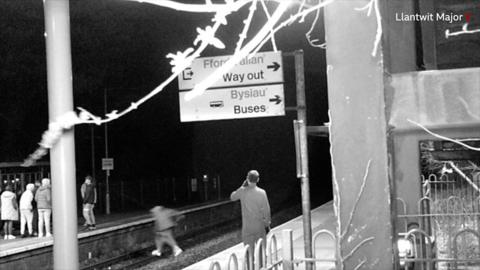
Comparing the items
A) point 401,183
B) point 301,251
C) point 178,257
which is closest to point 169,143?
point 178,257

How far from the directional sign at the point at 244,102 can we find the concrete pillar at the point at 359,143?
4093 mm

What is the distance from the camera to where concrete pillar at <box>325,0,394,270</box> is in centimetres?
392

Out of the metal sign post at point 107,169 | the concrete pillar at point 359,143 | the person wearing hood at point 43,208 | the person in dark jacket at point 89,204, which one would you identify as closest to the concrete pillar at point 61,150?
the concrete pillar at point 359,143

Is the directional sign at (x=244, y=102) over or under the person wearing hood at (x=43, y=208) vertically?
over

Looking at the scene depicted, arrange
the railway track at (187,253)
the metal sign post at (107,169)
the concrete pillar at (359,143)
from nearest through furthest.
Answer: the concrete pillar at (359,143) → the railway track at (187,253) → the metal sign post at (107,169)

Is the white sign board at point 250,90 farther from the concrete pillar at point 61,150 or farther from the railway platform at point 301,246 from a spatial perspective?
→ the concrete pillar at point 61,150

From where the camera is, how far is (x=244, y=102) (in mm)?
8258

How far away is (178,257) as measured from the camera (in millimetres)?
16438

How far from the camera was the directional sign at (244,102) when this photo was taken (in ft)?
26.9

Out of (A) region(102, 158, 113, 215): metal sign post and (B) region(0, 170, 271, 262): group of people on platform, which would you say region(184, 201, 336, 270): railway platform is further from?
(A) region(102, 158, 113, 215): metal sign post

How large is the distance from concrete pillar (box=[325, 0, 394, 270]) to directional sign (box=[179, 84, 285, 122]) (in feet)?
13.4

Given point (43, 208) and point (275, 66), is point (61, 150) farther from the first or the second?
point (43, 208)

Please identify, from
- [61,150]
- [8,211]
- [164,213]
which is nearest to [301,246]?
[164,213]

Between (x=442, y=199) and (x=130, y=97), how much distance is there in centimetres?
2910
